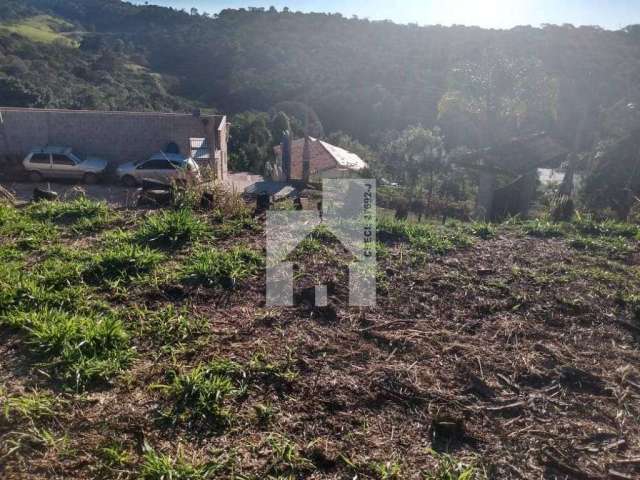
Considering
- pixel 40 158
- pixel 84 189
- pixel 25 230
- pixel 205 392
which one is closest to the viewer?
pixel 205 392

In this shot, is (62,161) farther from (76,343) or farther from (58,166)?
(76,343)

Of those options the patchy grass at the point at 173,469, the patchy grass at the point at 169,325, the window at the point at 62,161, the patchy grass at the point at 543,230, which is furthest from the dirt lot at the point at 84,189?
the patchy grass at the point at 173,469

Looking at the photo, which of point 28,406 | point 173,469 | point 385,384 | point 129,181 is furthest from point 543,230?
point 129,181

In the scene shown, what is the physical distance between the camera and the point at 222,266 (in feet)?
13.0

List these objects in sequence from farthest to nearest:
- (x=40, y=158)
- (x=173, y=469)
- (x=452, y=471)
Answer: (x=40, y=158), (x=452, y=471), (x=173, y=469)

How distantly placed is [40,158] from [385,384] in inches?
542

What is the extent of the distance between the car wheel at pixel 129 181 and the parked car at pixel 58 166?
856 millimetres

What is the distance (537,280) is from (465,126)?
30.9m

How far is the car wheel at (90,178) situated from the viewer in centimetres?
1362

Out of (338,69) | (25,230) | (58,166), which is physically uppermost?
(338,69)

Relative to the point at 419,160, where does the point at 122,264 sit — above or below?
below

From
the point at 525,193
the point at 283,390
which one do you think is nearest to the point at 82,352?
the point at 283,390

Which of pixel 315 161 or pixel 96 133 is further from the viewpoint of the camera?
pixel 315 161

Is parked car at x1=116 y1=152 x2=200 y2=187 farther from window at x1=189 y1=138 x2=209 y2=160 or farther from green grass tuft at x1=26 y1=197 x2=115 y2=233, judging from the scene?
green grass tuft at x1=26 y1=197 x2=115 y2=233
